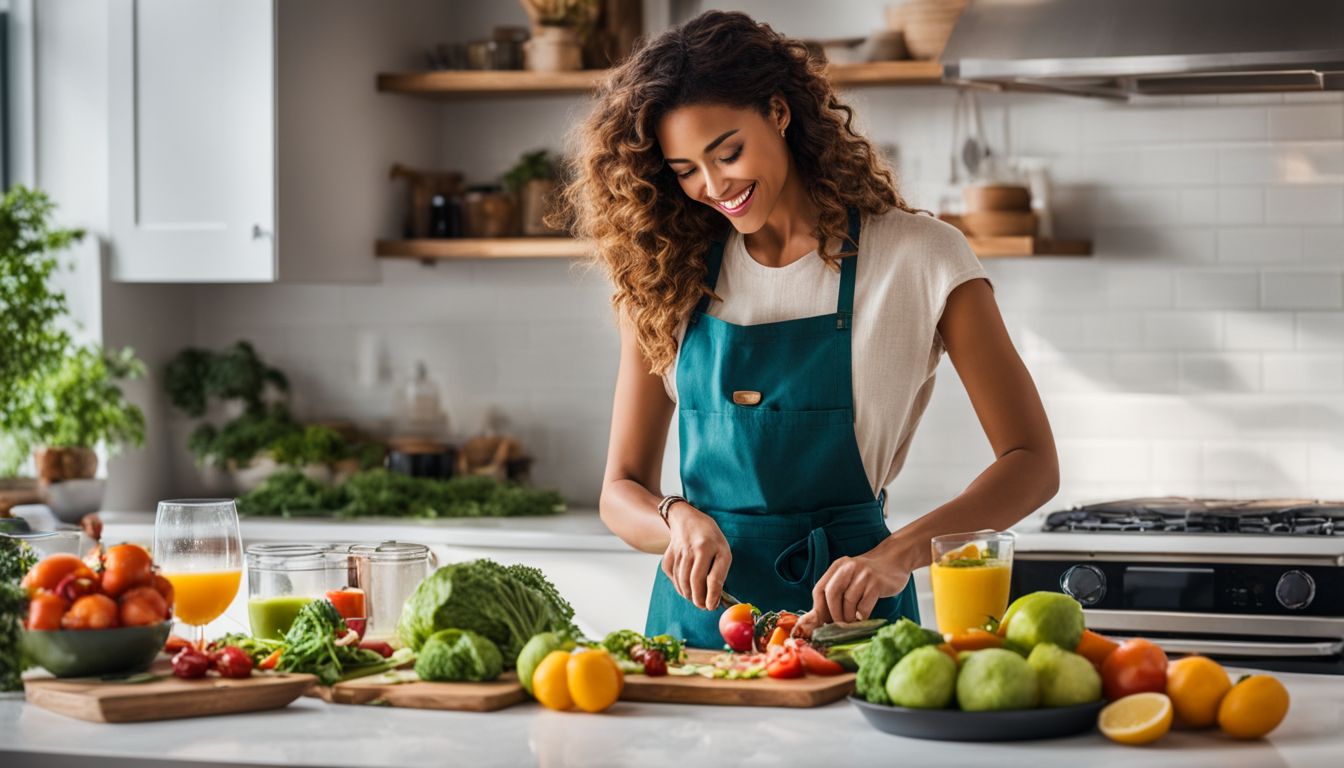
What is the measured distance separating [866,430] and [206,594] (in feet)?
3.48

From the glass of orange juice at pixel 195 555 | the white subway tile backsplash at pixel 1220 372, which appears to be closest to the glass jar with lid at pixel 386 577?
the glass of orange juice at pixel 195 555

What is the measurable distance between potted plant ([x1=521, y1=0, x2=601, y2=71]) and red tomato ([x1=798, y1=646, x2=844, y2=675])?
2.80m

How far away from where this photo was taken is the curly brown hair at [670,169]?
2.45 metres

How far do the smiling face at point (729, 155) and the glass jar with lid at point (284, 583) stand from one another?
82 cm

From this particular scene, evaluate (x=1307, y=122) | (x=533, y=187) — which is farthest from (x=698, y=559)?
(x=1307, y=122)

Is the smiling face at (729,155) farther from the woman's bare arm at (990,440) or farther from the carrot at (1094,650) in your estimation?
the carrot at (1094,650)

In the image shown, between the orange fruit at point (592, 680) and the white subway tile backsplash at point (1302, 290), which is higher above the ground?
the white subway tile backsplash at point (1302, 290)

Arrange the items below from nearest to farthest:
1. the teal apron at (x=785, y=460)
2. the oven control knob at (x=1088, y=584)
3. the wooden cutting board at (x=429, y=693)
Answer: the wooden cutting board at (x=429, y=693) → the teal apron at (x=785, y=460) → the oven control knob at (x=1088, y=584)

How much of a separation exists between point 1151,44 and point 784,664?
2.31 meters

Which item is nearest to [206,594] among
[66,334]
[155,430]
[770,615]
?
[770,615]

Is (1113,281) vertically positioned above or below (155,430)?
above

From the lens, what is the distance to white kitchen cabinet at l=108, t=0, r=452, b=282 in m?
4.25

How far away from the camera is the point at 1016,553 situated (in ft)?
11.9

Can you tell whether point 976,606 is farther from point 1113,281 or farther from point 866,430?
point 1113,281
